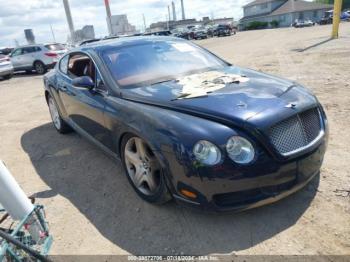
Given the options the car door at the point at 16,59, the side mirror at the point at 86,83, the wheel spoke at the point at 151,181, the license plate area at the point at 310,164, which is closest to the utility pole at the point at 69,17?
the car door at the point at 16,59

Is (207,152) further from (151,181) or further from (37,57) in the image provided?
(37,57)

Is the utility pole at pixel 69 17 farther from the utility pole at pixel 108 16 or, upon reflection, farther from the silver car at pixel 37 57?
the silver car at pixel 37 57

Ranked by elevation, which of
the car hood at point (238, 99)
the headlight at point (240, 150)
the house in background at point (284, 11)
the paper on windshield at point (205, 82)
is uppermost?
the paper on windshield at point (205, 82)

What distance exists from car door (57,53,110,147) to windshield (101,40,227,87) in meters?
0.27

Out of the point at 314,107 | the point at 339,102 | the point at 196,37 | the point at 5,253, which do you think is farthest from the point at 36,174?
the point at 196,37

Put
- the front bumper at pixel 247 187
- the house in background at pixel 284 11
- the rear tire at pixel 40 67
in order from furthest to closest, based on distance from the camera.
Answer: the house in background at pixel 284 11, the rear tire at pixel 40 67, the front bumper at pixel 247 187

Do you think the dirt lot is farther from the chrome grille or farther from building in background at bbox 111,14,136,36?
building in background at bbox 111,14,136,36

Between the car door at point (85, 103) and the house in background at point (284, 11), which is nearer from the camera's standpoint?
the car door at point (85, 103)

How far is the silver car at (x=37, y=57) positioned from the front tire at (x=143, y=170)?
50.3 feet

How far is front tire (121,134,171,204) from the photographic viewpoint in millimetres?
3148

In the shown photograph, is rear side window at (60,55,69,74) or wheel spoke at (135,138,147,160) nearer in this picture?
wheel spoke at (135,138,147,160)

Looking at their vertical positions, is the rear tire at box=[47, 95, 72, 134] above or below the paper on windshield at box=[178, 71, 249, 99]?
below

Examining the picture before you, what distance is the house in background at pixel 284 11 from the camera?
2864 inches

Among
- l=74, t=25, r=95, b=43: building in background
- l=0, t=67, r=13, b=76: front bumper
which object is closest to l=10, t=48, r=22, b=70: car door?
l=0, t=67, r=13, b=76: front bumper
